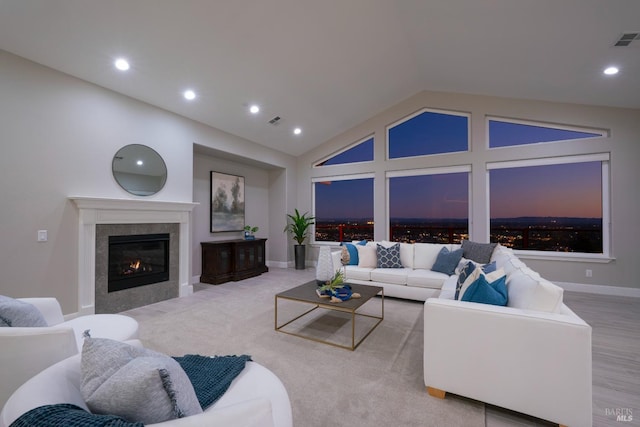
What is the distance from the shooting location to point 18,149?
296 cm

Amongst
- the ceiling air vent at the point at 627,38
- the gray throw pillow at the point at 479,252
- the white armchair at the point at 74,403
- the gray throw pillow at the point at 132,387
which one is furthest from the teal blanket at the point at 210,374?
the ceiling air vent at the point at 627,38

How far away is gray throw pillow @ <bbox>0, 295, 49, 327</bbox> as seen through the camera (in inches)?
56.8

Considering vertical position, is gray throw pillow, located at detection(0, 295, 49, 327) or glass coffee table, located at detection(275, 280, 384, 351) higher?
gray throw pillow, located at detection(0, 295, 49, 327)

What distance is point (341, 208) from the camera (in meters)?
7.38

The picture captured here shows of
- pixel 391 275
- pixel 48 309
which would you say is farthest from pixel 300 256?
pixel 48 309

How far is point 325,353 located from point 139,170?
3.55 m

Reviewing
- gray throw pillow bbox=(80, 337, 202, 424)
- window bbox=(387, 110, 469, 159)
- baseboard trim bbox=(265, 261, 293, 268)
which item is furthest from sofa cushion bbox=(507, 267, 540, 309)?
baseboard trim bbox=(265, 261, 293, 268)

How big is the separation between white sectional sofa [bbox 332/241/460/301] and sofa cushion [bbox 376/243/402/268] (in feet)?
0.30

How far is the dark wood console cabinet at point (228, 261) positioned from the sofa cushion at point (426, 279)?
10.8ft

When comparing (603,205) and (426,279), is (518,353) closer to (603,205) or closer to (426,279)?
(426,279)

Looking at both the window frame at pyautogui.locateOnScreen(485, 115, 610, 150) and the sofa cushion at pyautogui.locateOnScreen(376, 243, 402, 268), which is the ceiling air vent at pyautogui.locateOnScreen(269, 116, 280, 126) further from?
the window frame at pyautogui.locateOnScreen(485, 115, 610, 150)

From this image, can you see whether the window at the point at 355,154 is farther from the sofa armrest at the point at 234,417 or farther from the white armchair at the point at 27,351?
the sofa armrest at the point at 234,417

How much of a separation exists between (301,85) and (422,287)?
12.1ft

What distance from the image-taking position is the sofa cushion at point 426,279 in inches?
151
